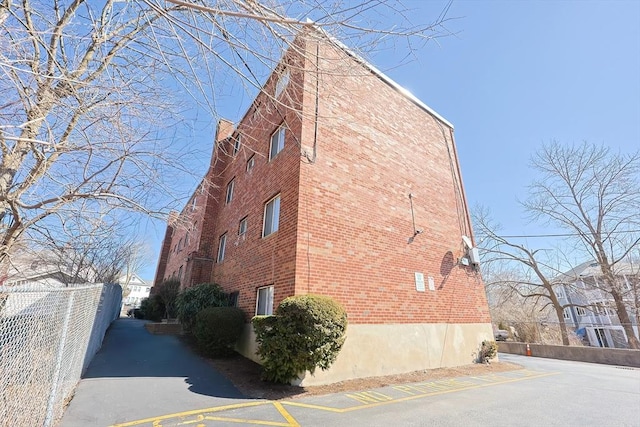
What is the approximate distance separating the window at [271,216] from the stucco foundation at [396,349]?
3.10 meters

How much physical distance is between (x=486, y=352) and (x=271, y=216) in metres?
8.90

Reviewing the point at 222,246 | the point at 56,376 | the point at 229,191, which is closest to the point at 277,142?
the point at 229,191

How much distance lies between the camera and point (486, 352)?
32.3 feet

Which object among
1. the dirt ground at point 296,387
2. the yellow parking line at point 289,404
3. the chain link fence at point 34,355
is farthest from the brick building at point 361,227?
the chain link fence at point 34,355

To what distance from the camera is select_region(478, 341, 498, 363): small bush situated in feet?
32.3

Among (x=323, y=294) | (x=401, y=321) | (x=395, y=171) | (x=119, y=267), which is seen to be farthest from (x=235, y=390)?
(x=119, y=267)

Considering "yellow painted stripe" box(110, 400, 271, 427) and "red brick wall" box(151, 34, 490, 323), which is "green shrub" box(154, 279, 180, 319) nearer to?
"red brick wall" box(151, 34, 490, 323)

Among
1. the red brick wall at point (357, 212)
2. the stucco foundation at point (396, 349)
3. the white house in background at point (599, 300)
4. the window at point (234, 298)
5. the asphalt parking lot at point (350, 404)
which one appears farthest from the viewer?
the white house in background at point (599, 300)

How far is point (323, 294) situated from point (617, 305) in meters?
20.5

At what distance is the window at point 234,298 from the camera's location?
10.1m

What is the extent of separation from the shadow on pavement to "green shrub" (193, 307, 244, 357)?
1.53 ft

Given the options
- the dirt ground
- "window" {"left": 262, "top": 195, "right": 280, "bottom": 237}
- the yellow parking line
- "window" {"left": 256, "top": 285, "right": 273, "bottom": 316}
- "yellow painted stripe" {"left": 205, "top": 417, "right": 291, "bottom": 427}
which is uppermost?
"window" {"left": 262, "top": 195, "right": 280, "bottom": 237}

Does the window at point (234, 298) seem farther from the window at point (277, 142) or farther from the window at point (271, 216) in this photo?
the window at point (277, 142)

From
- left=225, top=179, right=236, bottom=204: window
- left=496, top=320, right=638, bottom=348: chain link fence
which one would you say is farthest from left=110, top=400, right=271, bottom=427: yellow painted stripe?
left=496, top=320, right=638, bottom=348: chain link fence
